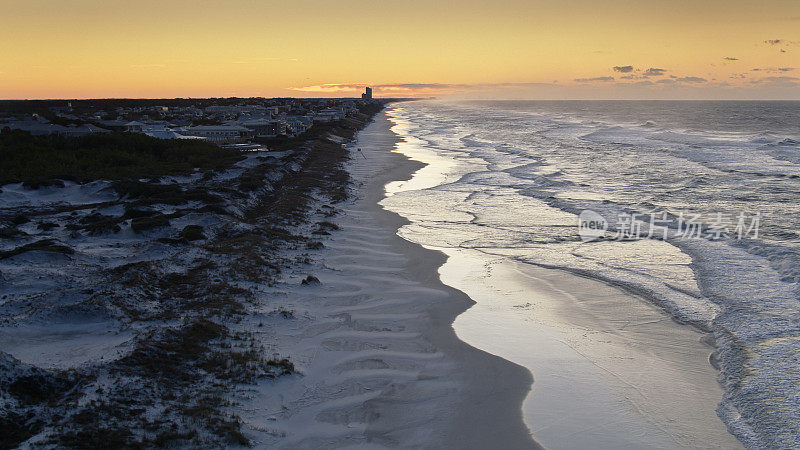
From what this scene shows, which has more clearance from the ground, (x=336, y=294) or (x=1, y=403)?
(x=1, y=403)

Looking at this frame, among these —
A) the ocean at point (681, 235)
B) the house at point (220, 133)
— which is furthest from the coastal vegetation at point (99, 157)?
the ocean at point (681, 235)

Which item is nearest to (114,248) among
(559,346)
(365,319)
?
(365,319)

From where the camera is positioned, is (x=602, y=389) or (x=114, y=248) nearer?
(x=602, y=389)

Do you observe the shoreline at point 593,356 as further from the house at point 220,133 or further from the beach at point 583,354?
the house at point 220,133

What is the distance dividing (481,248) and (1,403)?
656 inches

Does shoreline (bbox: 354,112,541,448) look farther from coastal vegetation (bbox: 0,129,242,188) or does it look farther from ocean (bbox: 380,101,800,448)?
coastal vegetation (bbox: 0,129,242,188)

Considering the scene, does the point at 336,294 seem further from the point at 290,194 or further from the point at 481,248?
the point at 290,194

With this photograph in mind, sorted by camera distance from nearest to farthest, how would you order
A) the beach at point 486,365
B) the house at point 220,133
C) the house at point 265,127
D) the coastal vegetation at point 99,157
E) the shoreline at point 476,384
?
the shoreline at point 476,384 < the beach at point 486,365 < the coastal vegetation at point 99,157 < the house at point 220,133 < the house at point 265,127

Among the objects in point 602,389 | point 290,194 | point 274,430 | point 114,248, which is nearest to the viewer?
point 274,430

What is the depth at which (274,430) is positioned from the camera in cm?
914

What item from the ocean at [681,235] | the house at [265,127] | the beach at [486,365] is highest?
the house at [265,127]

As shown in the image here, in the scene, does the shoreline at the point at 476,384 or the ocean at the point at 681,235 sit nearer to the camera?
the shoreline at the point at 476,384

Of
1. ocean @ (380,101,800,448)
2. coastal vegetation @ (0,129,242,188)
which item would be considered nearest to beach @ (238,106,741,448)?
ocean @ (380,101,800,448)

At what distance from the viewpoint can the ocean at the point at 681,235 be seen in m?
11.8
